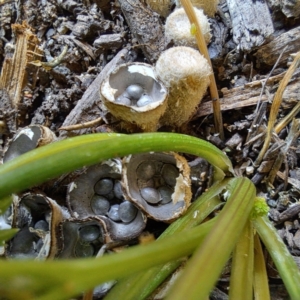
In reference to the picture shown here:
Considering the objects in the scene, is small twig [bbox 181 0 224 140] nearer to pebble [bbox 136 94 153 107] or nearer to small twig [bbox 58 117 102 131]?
pebble [bbox 136 94 153 107]

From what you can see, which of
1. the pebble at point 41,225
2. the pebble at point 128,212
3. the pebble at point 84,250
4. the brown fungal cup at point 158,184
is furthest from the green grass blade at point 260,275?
the pebble at point 41,225

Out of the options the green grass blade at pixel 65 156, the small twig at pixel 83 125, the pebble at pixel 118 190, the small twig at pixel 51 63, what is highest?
the small twig at pixel 51 63

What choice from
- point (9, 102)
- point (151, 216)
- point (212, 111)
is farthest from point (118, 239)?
point (9, 102)

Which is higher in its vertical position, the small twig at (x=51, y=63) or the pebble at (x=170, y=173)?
the small twig at (x=51, y=63)

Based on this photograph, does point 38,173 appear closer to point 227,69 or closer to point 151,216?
point 151,216

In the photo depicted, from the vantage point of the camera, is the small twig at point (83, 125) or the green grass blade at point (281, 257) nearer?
the green grass blade at point (281, 257)

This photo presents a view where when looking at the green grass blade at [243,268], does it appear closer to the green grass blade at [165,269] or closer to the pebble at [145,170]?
the green grass blade at [165,269]

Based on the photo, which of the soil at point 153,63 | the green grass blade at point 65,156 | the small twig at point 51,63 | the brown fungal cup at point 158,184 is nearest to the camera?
the green grass blade at point 65,156
